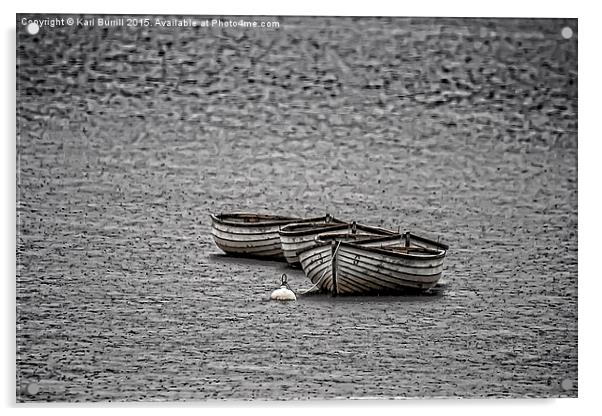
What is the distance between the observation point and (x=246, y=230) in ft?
15.6

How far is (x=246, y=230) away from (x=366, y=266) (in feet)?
1.50

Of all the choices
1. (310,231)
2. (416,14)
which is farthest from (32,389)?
(416,14)

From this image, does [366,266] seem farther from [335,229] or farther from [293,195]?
[293,195]

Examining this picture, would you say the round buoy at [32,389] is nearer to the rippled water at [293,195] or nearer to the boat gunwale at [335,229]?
the rippled water at [293,195]

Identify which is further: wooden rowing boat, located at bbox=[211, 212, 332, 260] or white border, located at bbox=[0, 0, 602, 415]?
wooden rowing boat, located at bbox=[211, 212, 332, 260]

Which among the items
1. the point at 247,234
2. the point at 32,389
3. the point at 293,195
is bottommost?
the point at 32,389

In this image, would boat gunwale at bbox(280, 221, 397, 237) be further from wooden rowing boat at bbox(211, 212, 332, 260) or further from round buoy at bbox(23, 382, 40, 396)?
round buoy at bbox(23, 382, 40, 396)

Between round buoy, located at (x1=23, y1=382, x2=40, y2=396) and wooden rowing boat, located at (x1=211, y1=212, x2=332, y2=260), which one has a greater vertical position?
wooden rowing boat, located at (x1=211, y1=212, x2=332, y2=260)

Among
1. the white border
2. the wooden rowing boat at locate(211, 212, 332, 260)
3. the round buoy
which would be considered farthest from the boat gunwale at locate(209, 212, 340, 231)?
the round buoy

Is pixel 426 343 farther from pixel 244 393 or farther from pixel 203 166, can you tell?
pixel 203 166

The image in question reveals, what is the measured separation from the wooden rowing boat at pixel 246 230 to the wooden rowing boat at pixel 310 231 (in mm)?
18

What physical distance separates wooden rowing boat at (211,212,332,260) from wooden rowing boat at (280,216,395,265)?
0.7 inches

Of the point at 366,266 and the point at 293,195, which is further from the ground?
the point at 293,195

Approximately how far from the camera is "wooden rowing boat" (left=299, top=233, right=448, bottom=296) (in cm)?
473
